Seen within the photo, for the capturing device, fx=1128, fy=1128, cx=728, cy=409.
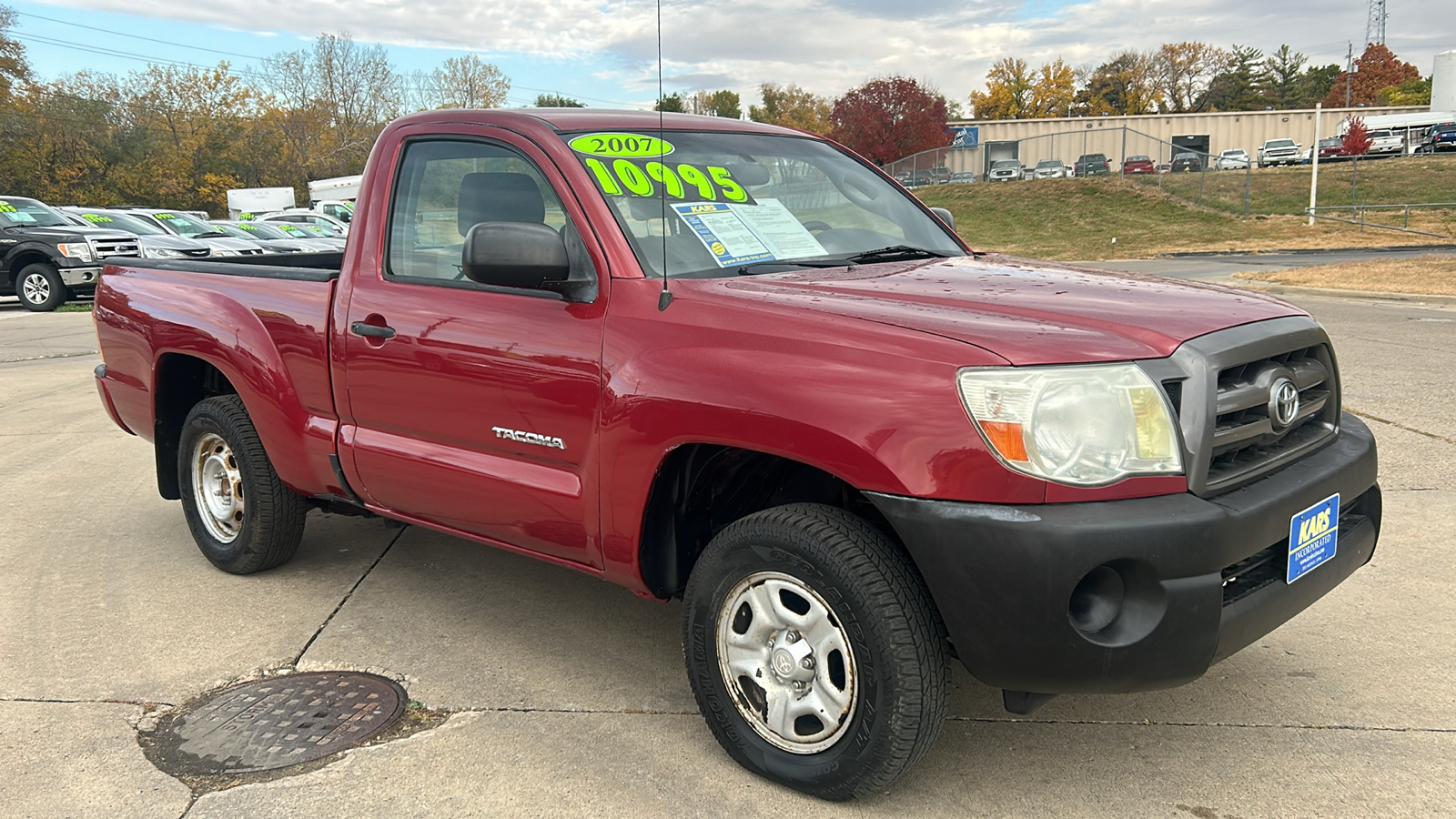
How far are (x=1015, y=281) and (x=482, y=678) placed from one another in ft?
6.89

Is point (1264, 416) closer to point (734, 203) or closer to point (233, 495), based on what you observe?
point (734, 203)

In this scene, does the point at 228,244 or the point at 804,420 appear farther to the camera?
the point at 228,244

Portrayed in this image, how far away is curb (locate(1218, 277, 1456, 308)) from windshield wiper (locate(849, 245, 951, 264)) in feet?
34.4

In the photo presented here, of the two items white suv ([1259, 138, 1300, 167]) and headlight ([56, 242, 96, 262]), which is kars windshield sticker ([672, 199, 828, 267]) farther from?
white suv ([1259, 138, 1300, 167])

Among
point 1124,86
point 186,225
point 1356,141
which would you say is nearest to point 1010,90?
point 1124,86

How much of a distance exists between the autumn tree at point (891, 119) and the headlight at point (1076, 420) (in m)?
64.7

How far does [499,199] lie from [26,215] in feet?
61.1

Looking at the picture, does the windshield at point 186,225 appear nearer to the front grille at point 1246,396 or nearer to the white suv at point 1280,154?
the front grille at point 1246,396

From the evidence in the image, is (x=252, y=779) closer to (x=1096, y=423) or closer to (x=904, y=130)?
(x=1096, y=423)

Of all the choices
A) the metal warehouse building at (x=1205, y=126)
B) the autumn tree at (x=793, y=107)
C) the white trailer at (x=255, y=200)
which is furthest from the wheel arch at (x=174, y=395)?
the autumn tree at (x=793, y=107)

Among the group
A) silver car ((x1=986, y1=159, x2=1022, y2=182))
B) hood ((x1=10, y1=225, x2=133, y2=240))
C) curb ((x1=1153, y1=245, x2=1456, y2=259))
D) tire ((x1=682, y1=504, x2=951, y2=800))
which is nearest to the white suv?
silver car ((x1=986, y1=159, x2=1022, y2=182))

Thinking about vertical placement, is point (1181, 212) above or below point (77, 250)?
above

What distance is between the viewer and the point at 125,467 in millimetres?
6797

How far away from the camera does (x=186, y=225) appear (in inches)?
910
